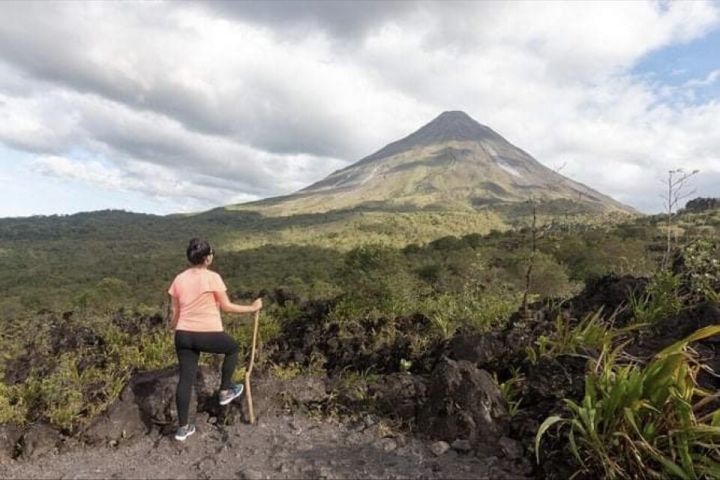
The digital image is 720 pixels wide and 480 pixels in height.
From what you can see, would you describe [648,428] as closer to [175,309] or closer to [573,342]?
[573,342]

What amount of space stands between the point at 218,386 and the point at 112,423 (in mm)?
1075

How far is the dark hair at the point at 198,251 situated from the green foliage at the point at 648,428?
326 cm

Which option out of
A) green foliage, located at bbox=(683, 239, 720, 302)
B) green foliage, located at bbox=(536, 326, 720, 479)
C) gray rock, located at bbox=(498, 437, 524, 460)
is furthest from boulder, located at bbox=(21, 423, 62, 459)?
green foliage, located at bbox=(683, 239, 720, 302)

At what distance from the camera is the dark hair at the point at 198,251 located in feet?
17.3

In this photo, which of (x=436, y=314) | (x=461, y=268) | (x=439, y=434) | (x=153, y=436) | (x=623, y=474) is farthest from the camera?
(x=461, y=268)

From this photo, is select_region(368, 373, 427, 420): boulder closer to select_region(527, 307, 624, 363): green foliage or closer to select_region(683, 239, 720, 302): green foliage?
select_region(527, 307, 624, 363): green foliage

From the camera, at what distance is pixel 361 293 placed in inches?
403

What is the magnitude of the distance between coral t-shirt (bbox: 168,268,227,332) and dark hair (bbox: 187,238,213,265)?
4.3 inches

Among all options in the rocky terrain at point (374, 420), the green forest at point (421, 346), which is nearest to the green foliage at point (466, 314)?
the green forest at point (421, 346)

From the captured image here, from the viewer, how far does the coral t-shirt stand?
17.1 ft

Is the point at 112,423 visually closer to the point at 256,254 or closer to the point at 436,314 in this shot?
the point at 436,314

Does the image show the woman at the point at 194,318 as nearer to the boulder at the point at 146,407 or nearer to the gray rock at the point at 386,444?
the boulder at the point at 146,407

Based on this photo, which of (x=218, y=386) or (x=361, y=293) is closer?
(x=218, y=386)

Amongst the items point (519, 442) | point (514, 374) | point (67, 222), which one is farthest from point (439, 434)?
point (67, 222)
